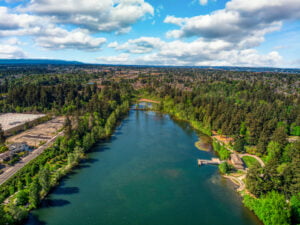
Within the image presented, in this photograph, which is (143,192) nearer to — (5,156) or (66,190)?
(66,190)

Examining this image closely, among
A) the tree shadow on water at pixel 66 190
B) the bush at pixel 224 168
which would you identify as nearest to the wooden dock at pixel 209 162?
the bush at pixel 224 168

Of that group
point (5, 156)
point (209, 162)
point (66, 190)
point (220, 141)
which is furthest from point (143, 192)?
point (220, 141)

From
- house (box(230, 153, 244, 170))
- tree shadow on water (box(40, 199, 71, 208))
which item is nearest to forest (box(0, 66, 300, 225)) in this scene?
tree shadow on water (box(40, 199, 71, 208))

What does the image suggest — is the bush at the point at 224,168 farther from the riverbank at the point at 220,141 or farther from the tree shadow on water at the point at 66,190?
the tree shadow on water at the point at 66,190

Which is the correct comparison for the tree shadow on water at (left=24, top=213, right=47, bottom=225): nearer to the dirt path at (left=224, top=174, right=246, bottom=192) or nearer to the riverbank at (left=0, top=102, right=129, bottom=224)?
the riverbank at (left=0, top=102, right=129, bottom=224)

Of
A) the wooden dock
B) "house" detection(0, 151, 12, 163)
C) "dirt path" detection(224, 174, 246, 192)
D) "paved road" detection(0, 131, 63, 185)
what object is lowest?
"dirt path" detection(224, 174, 246, 192)

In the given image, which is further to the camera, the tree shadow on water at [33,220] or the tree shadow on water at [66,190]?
the tree shadow on water at [66,190]

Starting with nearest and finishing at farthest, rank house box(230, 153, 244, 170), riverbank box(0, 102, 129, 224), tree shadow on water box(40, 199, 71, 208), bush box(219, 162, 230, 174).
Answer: riverbank box(0, 102, 129, 224) < tree shadow on water box(40, 199, 71, 208) < bush box(219, 162, 230, 174) < house box(230, 153, 244, 170)

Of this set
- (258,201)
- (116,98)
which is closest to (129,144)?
(258,201)
